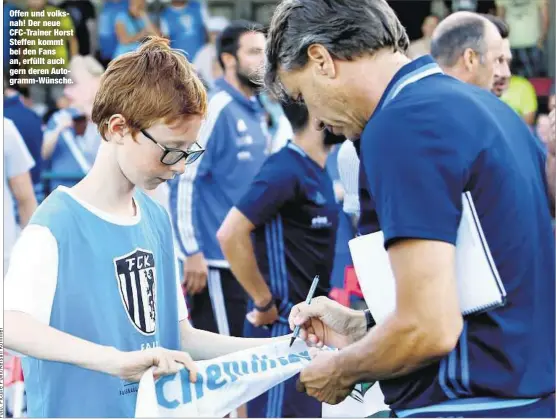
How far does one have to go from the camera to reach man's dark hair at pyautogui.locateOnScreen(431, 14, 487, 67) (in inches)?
205

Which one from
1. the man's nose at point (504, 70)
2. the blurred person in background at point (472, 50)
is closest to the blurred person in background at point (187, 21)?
the blurred person in background at point (472, 50)

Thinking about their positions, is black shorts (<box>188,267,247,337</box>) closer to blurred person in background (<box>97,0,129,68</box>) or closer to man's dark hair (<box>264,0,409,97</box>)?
blurred person in background (<box>97,0,129,68</box>)

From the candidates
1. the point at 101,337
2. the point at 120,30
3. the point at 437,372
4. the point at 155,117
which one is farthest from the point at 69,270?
the point at 120,30

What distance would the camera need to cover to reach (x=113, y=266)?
296cm

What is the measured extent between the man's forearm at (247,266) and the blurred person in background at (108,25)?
4.47 metres

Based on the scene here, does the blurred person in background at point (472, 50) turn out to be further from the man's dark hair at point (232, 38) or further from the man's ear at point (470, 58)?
the man's dark hair at point (232, 38)

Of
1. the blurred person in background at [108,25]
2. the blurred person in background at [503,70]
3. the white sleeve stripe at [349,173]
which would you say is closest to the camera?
the white sleeve stripe at [349,173]

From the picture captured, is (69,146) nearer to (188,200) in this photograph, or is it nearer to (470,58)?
(188,200)

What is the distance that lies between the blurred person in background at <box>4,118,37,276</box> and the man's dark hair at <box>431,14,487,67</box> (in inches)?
101

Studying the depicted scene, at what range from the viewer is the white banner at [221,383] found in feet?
9.04

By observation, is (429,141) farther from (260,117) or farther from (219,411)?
(260,117)

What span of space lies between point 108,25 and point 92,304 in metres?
7.16

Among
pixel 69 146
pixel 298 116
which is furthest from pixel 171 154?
pixel 69 146

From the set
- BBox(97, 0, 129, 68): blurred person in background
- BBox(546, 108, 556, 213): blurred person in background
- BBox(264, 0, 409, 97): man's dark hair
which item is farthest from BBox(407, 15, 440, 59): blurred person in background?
BBox(264, 0, 409, 97): man's dark hair
